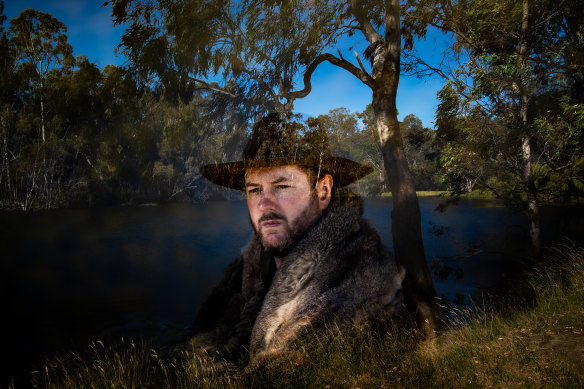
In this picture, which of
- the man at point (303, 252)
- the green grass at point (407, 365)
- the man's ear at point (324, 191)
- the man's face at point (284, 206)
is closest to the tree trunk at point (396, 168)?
the green grass at point (407, 365)

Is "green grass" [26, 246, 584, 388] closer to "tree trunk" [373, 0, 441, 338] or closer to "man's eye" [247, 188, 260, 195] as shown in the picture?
"man's eye" [247, 188, 260, 195]

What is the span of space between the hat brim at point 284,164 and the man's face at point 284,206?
0.28 feet

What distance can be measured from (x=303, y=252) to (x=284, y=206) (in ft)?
1.58

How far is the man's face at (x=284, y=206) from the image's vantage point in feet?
9.62

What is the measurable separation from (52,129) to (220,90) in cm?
323

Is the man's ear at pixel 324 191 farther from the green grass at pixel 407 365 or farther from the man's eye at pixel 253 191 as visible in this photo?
the green grass at pixel 407 365

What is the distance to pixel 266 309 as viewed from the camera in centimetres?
271

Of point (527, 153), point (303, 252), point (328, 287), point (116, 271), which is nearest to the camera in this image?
point (328, 287)

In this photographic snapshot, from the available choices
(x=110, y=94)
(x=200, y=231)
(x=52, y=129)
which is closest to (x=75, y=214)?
(x=200, y=231)

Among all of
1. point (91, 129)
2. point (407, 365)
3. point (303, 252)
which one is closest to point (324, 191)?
point (303, 252)

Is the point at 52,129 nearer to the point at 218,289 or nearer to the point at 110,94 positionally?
the point at 110,94

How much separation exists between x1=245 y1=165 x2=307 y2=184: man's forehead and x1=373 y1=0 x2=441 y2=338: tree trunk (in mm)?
2793

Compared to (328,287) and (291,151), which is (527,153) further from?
(328,287)

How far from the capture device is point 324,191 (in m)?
3.07
